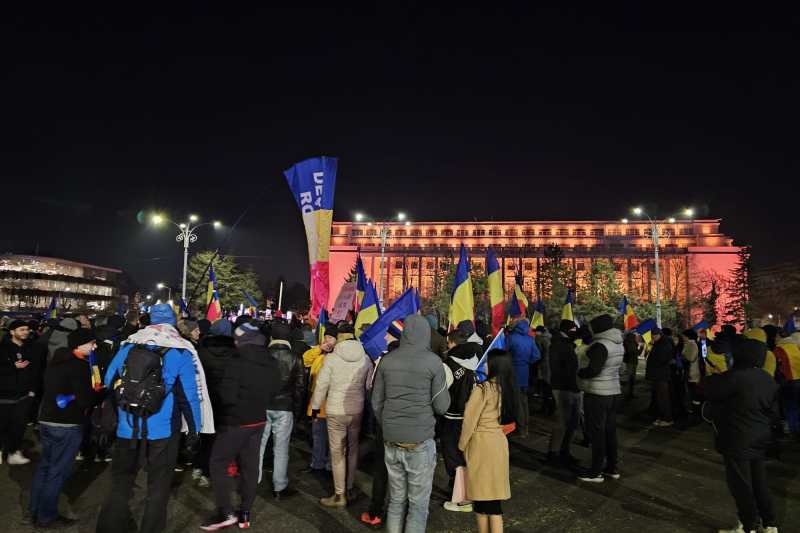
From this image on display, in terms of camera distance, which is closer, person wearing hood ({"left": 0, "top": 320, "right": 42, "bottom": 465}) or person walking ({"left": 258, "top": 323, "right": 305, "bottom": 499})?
person walking ({"left": 258, "top": 323, "right": 305, "bottom": 499})

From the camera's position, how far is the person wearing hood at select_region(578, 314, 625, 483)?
6582 millimetres

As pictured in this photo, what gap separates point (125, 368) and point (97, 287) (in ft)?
455

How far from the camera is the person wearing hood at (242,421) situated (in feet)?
16.5

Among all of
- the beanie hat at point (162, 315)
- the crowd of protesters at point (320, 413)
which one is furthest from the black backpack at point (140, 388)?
the beanie hat at point (162, 315)

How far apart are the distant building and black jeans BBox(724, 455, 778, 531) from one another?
10259 cm

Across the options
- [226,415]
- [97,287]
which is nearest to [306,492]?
[226,415]

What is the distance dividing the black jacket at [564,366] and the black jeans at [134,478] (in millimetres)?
5489

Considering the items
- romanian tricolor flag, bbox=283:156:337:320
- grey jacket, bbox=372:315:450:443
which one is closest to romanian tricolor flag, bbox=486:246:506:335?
romanian tricolor flag, bbox=283:156:337:320

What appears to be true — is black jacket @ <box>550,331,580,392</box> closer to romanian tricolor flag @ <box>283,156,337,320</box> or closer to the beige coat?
the beige coat

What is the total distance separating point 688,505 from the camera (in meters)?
6.01

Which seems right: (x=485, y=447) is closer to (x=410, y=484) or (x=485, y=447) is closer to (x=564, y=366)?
(x=410, y=484)

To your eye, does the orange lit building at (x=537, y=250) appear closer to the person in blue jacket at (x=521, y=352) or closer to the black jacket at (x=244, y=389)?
the person in blue jacket at (x=521, y=352)

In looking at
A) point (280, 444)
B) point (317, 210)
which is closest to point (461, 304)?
point (317, 210)

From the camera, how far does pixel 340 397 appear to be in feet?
18.6
